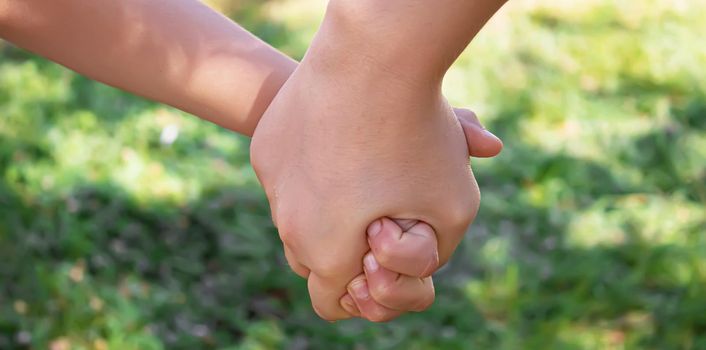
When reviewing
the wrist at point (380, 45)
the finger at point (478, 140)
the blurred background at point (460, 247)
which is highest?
the wrist at point (380, 45)

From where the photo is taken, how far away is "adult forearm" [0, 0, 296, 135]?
4.48 ft

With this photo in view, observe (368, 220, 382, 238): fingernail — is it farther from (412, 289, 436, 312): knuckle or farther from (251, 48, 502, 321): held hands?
(412, 289, 436, 312): knuckle

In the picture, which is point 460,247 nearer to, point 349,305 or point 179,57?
point 349,305

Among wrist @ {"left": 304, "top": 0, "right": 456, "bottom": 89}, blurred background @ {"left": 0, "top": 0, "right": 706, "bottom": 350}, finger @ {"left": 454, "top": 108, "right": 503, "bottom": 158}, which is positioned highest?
wrist @ {"left": 304, "top": 0, "right": 456, "bottom": 89}

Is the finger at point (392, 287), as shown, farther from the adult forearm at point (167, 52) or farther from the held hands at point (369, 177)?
the adult forearm at point (167, 52)

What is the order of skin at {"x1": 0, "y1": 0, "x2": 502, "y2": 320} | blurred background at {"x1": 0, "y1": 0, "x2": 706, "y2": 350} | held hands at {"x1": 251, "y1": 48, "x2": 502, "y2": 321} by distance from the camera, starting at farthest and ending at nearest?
1. blurred background at {"x1": 0, "y1": 0, "x2": 706, "y2": 350}
2. skin at {"x1": 0, "y1": 0, "x2": 502, "y2": 320}
3. held hands at {"x1": 251, "y1": 48, "x2": 502, "y2": 321}

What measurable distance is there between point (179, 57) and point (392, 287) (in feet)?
1.39

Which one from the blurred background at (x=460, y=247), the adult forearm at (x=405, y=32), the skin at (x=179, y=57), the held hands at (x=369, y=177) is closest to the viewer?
the adult forearm at (x=405, y=32)

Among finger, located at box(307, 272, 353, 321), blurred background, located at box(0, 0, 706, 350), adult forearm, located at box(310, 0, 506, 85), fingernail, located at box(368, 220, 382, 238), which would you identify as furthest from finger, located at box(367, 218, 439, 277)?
blurred background, located at box(0, 0, 706, 350)

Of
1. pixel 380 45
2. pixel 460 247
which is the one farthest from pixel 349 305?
pixel 460 247

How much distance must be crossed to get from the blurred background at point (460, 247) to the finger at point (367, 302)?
2.10 ft

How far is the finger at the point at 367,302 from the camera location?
1.34 metres

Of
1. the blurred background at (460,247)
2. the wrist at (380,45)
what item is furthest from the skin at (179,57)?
the blurred background at (460,247)

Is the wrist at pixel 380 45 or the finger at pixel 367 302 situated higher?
the wrist at pixel 380 45
